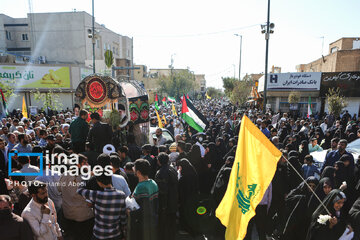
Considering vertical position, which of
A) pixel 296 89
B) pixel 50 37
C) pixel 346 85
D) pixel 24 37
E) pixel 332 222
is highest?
pixel 24 37

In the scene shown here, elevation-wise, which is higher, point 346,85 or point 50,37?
point 50,37

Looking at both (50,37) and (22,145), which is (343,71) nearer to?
(22,145)

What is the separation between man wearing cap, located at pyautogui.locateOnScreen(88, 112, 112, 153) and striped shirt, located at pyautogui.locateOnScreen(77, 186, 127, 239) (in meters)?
2.42

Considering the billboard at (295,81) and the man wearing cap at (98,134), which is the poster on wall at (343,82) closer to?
the billboard at (295,81)

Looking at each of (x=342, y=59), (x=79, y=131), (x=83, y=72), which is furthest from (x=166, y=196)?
(x=342, y=59)

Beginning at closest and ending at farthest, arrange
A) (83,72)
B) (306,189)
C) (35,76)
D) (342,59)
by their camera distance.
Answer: (306,189) → (35,76) → (342,59) → (83,72)

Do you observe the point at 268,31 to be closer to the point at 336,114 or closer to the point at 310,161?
the point at 336,114

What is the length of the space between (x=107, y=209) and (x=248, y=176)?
5.93 feet

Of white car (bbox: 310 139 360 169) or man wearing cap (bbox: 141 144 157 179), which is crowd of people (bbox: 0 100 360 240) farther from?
white car (bbox: 310 139 360 169)

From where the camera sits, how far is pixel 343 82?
67.2 ft

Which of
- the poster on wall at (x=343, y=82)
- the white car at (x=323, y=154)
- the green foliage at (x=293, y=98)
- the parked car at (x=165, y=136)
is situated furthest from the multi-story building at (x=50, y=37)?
the white car at (x=323, y=154)

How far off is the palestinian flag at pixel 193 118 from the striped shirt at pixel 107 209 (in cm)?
527

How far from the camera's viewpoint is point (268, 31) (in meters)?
12.7

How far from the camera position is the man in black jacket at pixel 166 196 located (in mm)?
3857
